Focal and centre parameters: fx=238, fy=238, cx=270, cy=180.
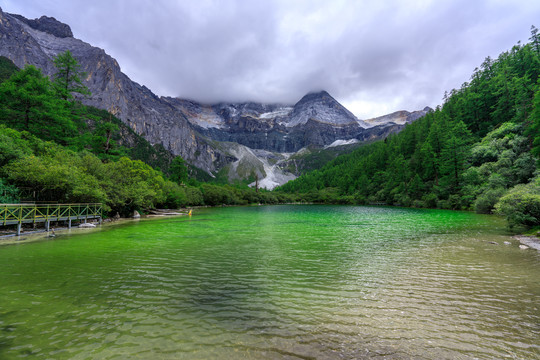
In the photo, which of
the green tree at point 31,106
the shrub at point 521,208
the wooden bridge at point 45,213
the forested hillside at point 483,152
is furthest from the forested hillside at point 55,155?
the forested hillside at point 483,152

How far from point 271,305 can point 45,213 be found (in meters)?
28.3

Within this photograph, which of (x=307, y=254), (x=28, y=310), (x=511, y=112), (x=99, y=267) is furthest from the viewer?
(x=511, y=112)

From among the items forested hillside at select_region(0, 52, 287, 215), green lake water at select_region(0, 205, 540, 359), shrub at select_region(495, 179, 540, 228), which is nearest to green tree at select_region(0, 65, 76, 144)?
forested hillside at select_region(0, 52, 287, 215)

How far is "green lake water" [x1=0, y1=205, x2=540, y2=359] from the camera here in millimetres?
5492

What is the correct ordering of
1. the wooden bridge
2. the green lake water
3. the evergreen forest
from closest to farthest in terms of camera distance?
1. the green lake water
2. the wooden bridge
3. the evergreen forest

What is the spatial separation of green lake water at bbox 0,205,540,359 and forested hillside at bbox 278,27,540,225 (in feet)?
53.7

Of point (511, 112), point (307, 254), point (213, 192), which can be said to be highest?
point (511, 112)

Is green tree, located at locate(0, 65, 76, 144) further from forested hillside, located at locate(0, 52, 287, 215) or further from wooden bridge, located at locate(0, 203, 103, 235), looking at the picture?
wooden bridge, located at locate(0, 203, 103, 235)

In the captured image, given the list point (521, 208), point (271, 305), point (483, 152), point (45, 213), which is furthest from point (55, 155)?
point (483, 152)

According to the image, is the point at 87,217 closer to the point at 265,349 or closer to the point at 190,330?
the point at 190,330

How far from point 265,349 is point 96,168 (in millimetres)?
37902

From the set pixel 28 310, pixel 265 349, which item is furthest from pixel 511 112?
pixel 28 310

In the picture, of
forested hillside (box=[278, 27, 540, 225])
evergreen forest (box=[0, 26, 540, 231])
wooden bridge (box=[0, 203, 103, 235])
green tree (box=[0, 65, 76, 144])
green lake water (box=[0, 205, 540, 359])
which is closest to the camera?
green lake water (box=[0, 205, 540, 359])

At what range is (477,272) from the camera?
436 inches
